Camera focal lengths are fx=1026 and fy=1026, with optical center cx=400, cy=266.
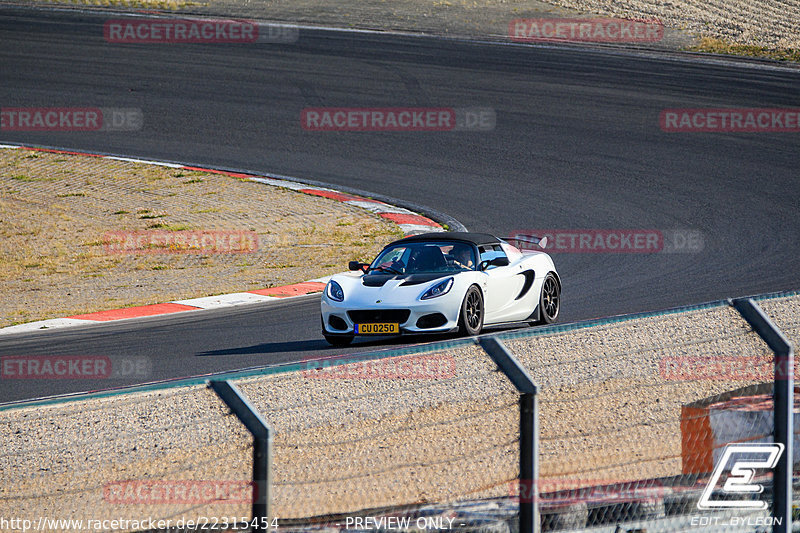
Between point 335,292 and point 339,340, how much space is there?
502 mm

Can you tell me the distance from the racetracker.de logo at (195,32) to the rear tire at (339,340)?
1984cm

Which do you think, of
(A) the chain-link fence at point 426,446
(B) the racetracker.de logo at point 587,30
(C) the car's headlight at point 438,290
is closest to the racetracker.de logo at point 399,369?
(A) the chain-link fence at point 426,446

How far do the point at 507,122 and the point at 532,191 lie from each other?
14.8ft

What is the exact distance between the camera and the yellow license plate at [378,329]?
10.1 meters

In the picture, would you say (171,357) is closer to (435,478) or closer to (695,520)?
(435,478)

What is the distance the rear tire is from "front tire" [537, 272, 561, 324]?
7.45 ft

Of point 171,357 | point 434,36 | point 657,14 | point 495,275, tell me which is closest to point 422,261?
point 495,275

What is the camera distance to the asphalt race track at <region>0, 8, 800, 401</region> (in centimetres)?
1174

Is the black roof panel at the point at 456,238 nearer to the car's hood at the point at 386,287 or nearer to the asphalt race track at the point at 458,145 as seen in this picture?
the car's hood at the point at 386,287

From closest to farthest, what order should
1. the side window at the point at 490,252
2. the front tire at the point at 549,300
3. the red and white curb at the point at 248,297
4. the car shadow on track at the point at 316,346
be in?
the car shadow on track at the point at 316,346 → the side window at the point at 490,252 → the front tire at the point at 549,300 → the red and white curb at the point at 248,297

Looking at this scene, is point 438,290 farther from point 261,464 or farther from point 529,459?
point 261,464

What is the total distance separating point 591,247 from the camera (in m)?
15.5

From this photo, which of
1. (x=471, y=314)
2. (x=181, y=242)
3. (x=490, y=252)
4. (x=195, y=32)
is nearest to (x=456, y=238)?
(x=490, y=252)

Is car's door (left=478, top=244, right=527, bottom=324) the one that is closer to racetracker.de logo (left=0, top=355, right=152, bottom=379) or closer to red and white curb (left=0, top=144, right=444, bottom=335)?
red and white curb (left=0, top=144, right=444, bottom=335)
